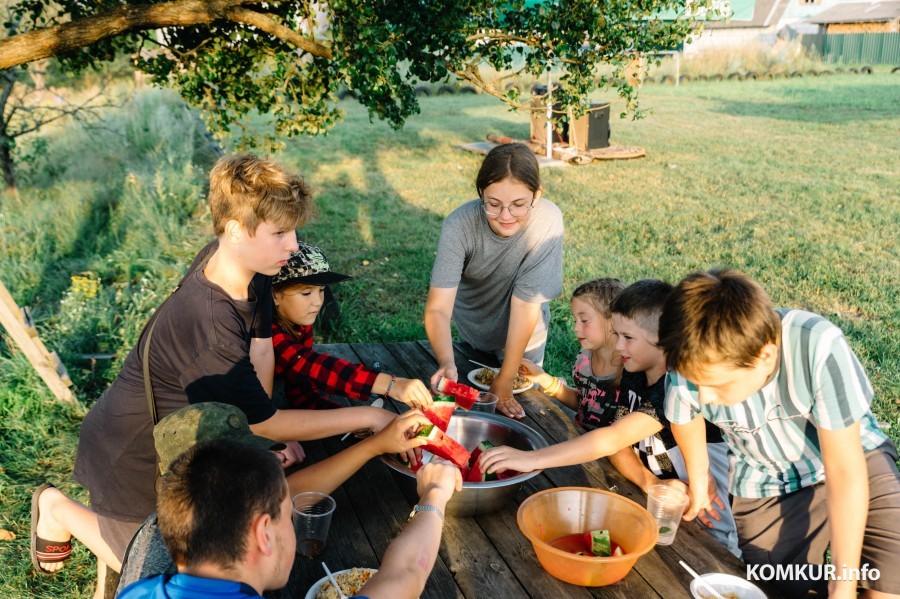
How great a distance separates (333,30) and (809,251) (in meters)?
6.60

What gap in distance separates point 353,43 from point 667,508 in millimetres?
2991

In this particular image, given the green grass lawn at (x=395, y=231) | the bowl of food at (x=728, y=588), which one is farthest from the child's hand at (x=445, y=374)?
the green grass lawn at (x=395, y=231)

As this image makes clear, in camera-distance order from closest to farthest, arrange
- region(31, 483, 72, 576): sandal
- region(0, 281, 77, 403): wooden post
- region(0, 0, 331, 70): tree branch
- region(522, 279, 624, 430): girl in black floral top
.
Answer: region(31, 483, 72, 576): sandal → region(522, 279, 624, 430): girl in black floral top → region(0, 0, 331, 70): tree branch → region(0, 281, 77, 403): wooden post

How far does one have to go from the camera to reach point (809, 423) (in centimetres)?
252

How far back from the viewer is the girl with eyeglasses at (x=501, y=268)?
3.57 metres

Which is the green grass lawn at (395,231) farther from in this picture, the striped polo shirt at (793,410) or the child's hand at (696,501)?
the child's hand at (696,501)

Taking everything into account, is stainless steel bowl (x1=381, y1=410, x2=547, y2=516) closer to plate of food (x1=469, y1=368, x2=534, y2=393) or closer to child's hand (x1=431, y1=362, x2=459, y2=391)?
child's hand (x1=431, y1=362, x2=459, y2=391)

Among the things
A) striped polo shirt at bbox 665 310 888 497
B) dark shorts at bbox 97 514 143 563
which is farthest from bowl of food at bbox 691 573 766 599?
dark shorts at bbox 97 514 143 563

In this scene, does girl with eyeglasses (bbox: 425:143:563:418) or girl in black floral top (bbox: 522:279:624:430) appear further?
girl with eyeglasses (bbox: 425:143:563:418)

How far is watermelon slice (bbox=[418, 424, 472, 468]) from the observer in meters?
2.51

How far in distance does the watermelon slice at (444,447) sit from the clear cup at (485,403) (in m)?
0.73

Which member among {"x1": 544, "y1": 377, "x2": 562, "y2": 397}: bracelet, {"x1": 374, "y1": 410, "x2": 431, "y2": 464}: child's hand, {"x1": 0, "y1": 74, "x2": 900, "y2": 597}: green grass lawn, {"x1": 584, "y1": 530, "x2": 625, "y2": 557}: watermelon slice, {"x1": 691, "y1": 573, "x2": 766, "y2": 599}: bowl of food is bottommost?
{"x1": 0, "y1": 74, "x2": 900, "y2": 597}: green grass lawn

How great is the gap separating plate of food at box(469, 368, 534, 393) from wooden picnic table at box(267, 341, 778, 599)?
2.56 feet

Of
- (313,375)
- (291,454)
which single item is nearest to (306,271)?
(313,375)
